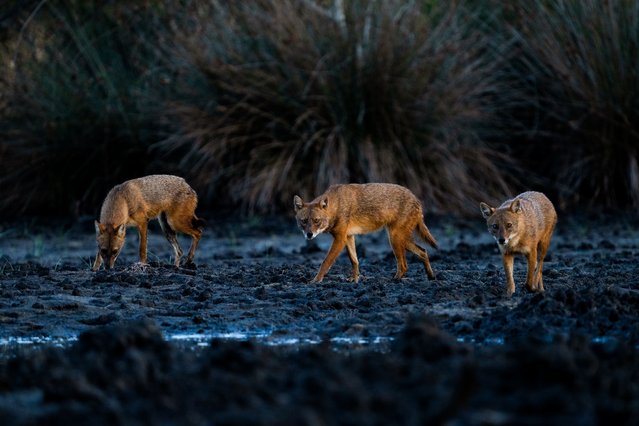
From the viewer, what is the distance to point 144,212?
11406mm

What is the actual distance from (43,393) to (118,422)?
32.2 inches

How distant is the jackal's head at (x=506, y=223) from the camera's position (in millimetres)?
8445

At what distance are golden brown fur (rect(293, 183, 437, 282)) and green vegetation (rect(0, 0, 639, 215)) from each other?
13.9 ft

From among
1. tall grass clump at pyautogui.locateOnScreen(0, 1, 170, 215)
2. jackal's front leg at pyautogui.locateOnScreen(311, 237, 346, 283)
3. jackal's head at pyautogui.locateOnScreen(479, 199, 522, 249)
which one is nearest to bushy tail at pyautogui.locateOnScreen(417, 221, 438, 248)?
jackal's front leg at pyautogui.locateOnScreen(311, 237, 346, 283)

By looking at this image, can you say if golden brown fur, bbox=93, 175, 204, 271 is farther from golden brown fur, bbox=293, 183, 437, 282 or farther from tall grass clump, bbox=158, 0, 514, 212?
tall grass clump, bbox=158, 0, 514, 212

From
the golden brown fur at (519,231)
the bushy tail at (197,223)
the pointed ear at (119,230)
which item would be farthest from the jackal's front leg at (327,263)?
the bushy tail at (197,223)

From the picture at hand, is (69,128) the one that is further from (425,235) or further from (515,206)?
(515,206)

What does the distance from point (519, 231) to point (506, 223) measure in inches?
6.1

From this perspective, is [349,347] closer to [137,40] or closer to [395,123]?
[395,123]

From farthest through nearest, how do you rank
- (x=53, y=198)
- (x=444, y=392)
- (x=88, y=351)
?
1. (x=53, y=198)
2. (x=88, y=351)
3. (x=444, y=392)

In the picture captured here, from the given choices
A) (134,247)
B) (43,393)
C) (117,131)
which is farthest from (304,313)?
(117,131)

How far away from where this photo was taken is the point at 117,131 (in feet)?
53.3

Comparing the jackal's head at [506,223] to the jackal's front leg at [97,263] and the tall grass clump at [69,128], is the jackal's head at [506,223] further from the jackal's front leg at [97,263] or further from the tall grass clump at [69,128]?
the tall grass clump at [69,128]

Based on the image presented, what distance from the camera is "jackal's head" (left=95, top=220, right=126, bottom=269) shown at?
10.6 m
